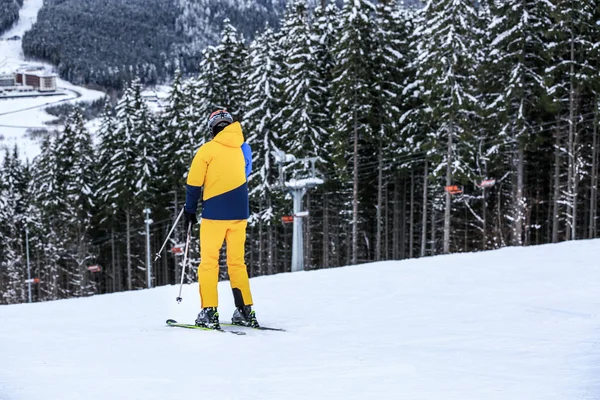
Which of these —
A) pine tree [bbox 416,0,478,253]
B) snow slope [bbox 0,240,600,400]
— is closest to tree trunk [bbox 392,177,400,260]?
pine tree [bbox 416,0,478,253]

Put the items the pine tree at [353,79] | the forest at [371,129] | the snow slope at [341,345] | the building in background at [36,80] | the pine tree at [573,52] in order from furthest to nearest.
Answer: the building in background at [36,80] → the pine tree at [353,79] → the forest at [371,129] → the pine tree at [573,52] → the snow slope at [341,345]

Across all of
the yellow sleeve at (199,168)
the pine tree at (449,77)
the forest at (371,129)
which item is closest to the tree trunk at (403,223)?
the forest at (371,129)

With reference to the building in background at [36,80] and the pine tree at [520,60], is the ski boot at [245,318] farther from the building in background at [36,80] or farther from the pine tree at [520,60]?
the building in background at [36,80]

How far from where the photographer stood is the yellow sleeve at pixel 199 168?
6105 mm

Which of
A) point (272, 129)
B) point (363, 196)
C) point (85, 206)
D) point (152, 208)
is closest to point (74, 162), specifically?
point (85, 206)

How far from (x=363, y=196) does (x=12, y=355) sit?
3559cm

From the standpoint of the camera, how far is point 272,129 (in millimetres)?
34781

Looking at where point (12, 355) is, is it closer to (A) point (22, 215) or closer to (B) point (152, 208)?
(B) point (152, 208)

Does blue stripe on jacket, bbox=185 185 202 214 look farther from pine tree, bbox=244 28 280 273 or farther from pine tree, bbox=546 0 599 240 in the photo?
pine tree, bbox=244 28 280 273

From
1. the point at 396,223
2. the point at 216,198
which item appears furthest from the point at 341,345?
the point at 396,223

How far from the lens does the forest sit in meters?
28.4

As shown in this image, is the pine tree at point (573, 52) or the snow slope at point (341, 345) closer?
the snow slope at point (341, 345)

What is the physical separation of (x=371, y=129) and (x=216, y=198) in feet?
86.7

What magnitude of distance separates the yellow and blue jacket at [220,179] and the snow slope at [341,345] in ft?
4.13
